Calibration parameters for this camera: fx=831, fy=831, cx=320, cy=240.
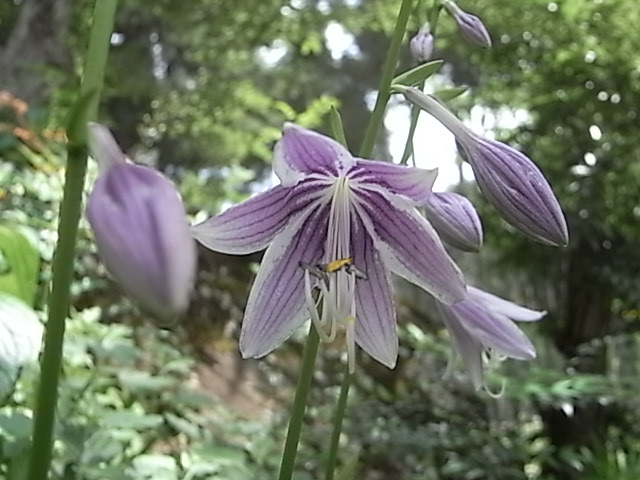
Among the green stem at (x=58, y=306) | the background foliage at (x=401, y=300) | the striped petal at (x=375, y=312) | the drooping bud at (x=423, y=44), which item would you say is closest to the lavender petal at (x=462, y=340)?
the striped petal at (x=375, y=312)

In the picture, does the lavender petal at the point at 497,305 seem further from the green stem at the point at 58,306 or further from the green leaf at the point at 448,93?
the green stem at the point at 58,306

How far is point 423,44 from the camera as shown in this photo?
3.97 ft

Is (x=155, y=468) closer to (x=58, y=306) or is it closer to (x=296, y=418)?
(x=296, y=418)

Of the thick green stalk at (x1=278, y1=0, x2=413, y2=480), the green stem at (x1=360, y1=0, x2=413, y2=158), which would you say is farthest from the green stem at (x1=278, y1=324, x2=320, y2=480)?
the green stem at (x1=360, y1=0, x2=413, y2=158)

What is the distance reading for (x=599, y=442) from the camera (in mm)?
3785

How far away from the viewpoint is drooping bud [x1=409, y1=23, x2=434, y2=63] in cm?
121

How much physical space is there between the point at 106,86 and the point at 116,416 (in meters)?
3.77

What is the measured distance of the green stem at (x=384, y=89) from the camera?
2.82 ft

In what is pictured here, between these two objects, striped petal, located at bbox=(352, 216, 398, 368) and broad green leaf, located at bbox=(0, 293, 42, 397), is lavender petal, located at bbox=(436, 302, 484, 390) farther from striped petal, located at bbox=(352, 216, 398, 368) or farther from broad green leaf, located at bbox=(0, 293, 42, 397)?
broad green leaf, located at bbox=(0, 293, 42, 397)

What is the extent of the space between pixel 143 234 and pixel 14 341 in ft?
2.30

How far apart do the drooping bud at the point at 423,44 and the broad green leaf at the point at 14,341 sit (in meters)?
0.67

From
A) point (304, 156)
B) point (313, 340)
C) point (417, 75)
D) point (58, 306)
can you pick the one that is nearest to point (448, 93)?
point (417, 75)

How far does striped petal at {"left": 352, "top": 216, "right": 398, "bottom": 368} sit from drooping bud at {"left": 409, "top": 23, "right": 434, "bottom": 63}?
371mm

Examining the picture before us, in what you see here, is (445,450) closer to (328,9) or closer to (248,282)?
(248,282)
